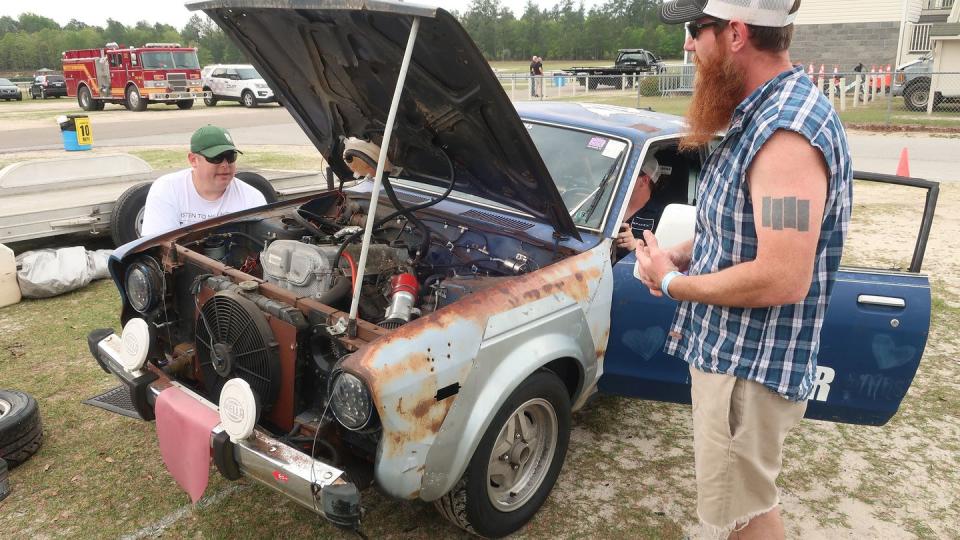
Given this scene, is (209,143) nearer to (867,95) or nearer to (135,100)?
(867,95)

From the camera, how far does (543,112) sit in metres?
3.98

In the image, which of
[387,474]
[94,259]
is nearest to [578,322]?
[387,474]

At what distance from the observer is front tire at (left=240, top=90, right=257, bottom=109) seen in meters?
27.5

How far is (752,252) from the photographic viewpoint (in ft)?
5.79

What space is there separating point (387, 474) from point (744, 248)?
137 cm

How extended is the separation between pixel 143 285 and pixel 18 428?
932mm

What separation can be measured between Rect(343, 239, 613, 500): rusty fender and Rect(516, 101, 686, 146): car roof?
1054 mm

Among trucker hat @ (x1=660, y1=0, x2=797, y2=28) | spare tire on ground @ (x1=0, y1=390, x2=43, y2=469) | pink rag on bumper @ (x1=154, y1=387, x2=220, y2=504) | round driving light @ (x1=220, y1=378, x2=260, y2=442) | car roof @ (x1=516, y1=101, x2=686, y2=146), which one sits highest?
trucker hat @ (x1=660, y1=0, x2=797, y2=28)

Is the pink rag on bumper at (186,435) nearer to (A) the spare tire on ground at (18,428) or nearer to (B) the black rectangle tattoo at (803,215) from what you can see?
(A) the spare tire on ground at (18,428)

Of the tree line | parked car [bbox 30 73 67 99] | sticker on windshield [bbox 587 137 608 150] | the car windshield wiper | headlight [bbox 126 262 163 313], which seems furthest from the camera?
the tree line

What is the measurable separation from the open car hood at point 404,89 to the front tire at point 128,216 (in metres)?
3.19

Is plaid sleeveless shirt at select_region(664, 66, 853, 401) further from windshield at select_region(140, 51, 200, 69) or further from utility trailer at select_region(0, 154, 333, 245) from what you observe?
windshield at select_region(140, 51, 200, 69)

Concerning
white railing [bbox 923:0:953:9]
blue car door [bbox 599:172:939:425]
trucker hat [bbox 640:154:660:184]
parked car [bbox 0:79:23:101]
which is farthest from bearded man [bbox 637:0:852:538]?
parked car [bbox 0:79:23:101]

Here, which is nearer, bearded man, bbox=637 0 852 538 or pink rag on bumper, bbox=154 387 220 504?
bearded man, bbox=637 0 852 538
